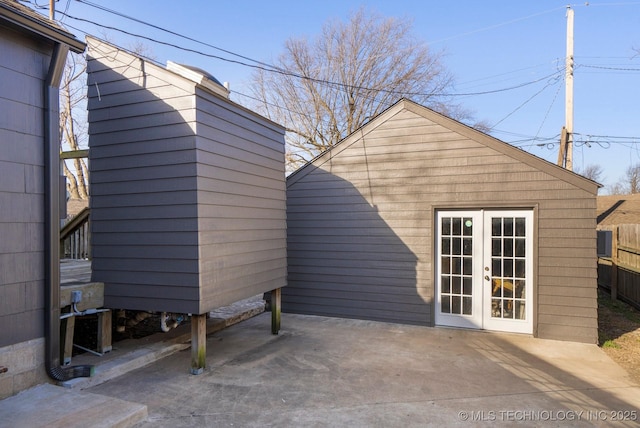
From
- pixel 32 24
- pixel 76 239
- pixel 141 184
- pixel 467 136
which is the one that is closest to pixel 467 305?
pixel 467 136

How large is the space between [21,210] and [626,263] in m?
10.3

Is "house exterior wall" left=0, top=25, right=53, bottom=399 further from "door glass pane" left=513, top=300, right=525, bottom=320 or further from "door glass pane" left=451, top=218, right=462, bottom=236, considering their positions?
"door glass pane" left=513, top=300, right=525, bottom=320

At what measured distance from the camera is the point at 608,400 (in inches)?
135

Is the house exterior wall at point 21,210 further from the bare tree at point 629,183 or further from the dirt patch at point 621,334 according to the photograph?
the bare tree at point 629,183

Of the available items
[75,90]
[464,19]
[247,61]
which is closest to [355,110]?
[464,19]

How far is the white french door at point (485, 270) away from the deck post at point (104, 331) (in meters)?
4.85

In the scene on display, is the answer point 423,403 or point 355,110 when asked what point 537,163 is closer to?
point 423,403

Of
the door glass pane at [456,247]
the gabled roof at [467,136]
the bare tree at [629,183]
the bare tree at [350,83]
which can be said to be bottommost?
the door glass pane at [456,247]

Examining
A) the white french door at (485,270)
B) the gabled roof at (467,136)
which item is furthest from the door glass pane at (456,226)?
the gabled roof at (467,136)

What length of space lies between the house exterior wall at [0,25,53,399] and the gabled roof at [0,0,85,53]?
0.16m

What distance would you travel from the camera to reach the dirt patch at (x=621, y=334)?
459cm

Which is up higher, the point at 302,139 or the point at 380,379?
the point at 302,139

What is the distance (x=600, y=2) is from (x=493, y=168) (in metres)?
8.22

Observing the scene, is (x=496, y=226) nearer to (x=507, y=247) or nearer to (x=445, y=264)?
(x=507, y=247)
